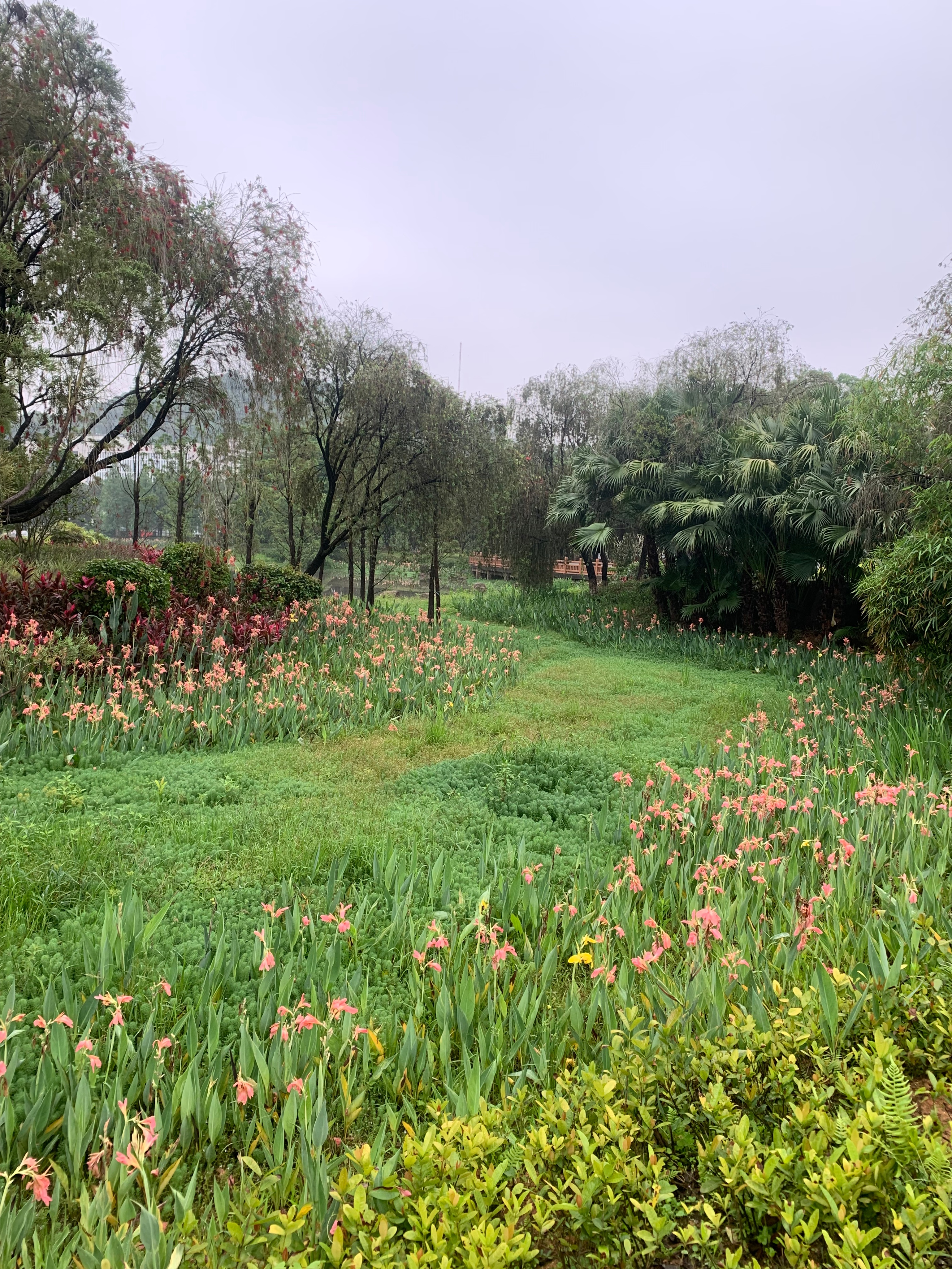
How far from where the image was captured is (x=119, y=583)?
7.10 metres

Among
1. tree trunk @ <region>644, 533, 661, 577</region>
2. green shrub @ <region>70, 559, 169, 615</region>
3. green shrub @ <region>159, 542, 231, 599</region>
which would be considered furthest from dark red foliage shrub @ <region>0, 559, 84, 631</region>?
tree trunk @ <region>644, 533, 661, 577</region>

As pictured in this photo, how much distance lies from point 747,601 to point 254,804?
11278 millimetres

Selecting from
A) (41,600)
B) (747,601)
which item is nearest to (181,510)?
(41,600)

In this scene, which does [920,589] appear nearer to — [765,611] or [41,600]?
[765,611]

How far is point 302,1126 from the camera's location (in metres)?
1.70

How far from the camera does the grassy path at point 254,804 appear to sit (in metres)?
3.19

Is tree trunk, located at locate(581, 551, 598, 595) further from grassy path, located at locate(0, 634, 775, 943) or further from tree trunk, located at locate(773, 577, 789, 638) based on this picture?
grassy path, located at locate(0, 634, 775, 943)

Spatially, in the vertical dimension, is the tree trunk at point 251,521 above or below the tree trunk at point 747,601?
above

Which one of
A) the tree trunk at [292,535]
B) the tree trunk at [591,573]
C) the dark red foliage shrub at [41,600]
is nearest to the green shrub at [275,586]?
the dark red foliage shrub at [41,600]

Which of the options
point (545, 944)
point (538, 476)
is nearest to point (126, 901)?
point (545, 944)

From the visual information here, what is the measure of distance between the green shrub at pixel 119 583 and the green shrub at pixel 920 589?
7308 millimetres

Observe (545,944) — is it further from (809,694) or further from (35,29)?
(35,29)

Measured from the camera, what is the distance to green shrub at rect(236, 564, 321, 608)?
30.5 ft

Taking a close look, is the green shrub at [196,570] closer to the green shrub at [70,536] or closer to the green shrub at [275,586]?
the green shrub at [275,586]
